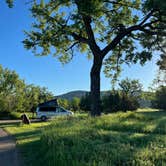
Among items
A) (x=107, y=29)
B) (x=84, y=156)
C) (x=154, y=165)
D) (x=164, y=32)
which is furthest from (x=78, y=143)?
(x=107, y=29)

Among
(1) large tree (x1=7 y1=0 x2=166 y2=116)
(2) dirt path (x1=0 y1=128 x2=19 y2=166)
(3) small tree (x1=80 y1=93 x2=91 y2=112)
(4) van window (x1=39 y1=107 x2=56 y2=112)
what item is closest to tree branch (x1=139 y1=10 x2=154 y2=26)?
(1) large tree (x1=7 y1=0 x2=166 y2=116)

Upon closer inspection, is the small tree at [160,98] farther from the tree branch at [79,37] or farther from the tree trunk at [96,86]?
the tree trunk at [96,86]

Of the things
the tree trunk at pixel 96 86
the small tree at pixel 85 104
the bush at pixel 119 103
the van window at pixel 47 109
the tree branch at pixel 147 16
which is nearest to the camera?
the tree branch at pixel 147 16

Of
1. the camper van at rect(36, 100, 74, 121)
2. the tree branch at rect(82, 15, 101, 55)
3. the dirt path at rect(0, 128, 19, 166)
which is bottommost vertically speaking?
the dirt path at rect(0, 128, 19, 166)

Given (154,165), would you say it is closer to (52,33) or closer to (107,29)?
(52,33)

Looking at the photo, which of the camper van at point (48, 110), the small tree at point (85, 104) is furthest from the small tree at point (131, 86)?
the camper van at point (48, 110)

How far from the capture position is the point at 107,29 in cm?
2955

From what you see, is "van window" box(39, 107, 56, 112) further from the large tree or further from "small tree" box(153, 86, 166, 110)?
"small tree" box(153, 86, 166, 110)

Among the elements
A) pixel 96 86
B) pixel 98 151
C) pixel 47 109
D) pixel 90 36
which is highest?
pixel 90 36

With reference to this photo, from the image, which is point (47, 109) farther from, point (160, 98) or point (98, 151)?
point (98, 151)

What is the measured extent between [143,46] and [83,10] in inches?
254

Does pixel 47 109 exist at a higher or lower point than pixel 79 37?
lower

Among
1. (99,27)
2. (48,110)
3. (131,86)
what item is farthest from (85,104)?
(99,27)

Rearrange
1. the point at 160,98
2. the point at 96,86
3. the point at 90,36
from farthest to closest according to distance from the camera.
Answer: the point at 160,98, the point at 90,36, the point at 96,86
